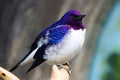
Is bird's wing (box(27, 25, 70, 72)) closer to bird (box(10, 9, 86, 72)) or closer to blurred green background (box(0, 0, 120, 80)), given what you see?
bird (box(10, 9, 86, 72))

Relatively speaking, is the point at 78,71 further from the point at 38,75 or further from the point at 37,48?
the point at 37,48

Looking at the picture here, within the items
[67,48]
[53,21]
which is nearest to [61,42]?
[67,48]

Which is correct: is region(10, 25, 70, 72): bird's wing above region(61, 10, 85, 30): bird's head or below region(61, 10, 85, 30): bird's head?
below

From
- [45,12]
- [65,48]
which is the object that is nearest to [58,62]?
[65,48]

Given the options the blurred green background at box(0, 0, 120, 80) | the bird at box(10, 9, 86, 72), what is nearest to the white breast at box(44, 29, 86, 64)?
the bird at box(10, 9, 86, 72)

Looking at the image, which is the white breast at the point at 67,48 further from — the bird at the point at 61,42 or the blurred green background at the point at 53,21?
the blurred green background at the point at 53,21
